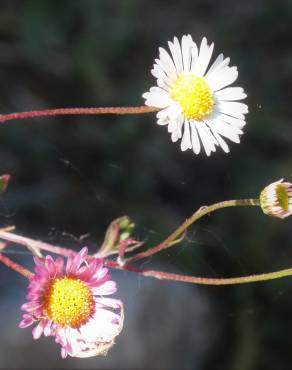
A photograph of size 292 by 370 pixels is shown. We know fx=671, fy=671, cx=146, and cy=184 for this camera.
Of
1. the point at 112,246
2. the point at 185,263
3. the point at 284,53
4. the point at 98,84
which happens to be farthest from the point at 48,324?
the point at 284,53

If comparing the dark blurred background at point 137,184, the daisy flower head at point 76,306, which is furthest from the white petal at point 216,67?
the dark blurred background at point 137,184

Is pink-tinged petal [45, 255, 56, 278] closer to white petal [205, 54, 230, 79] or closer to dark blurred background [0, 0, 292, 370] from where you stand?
white petal [205, 54, 230, 79]

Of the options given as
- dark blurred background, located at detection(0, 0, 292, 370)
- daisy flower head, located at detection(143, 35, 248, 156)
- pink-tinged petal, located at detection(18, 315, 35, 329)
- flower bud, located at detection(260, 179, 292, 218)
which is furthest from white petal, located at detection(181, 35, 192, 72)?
dark blurred background, located at detection(0, 0, 292, 370)

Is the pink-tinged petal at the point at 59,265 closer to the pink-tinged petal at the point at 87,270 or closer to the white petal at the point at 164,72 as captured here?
the pink-tinged petal at the point at 87,270

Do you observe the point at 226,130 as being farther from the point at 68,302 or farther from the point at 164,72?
the point at 68,302

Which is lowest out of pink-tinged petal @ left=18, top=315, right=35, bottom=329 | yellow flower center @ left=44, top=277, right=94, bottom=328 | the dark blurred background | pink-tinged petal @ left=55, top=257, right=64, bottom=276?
pink-tinged petal @ left=18, top=315, right=35, bottom=329

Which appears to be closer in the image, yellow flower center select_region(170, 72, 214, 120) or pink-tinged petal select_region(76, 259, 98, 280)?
pink-tinged petal select_region(76, 259, 98, 280)

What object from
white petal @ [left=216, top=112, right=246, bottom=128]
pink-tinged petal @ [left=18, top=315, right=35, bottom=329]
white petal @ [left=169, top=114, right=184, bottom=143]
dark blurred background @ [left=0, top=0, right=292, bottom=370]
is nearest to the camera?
pink-tinged petal @ [left=18, top=315, right=35, bottom=329]

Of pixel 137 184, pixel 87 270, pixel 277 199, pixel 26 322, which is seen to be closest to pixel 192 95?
pixel 277 199
